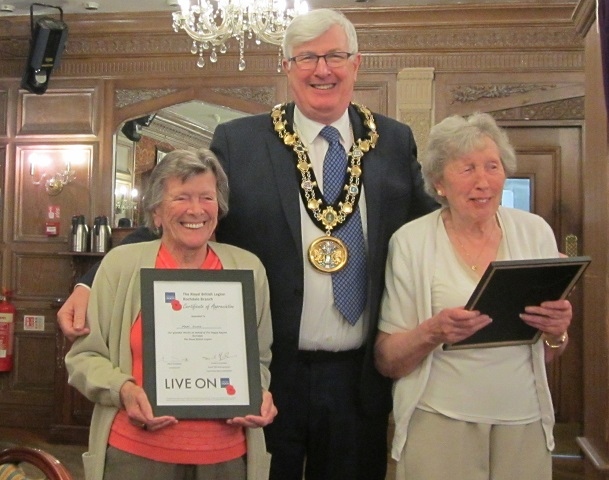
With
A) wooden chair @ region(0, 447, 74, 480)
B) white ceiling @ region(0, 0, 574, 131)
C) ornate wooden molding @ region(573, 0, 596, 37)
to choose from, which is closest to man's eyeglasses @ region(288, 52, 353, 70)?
ornate wooden molding @ region(573, 0, 596, 37)

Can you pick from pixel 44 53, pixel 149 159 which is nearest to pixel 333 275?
pixel 44 53

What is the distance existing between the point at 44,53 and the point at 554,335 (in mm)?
4882

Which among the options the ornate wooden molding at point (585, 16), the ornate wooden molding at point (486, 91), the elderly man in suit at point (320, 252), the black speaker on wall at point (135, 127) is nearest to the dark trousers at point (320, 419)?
the elderly man in suit at point (320, 252)

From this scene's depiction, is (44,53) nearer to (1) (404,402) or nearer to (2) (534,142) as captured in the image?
(2) (534,142)

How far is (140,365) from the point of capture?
1658 millimetres

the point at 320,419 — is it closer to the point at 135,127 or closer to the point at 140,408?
the point at 140,408

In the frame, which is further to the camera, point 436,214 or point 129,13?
point 129,13

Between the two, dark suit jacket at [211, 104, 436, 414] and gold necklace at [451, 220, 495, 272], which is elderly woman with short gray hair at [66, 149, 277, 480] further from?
gold necklace at [451, 220, 495, 272]

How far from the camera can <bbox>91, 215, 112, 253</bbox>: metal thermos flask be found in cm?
549

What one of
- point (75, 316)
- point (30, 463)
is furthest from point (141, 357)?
point (30, 463)

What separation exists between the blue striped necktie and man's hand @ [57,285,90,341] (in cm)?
62

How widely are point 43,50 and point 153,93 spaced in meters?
0.87

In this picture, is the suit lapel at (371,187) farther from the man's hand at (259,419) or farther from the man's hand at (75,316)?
the man's hand at (75,316)

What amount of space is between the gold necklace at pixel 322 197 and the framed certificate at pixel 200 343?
302 millimetres
